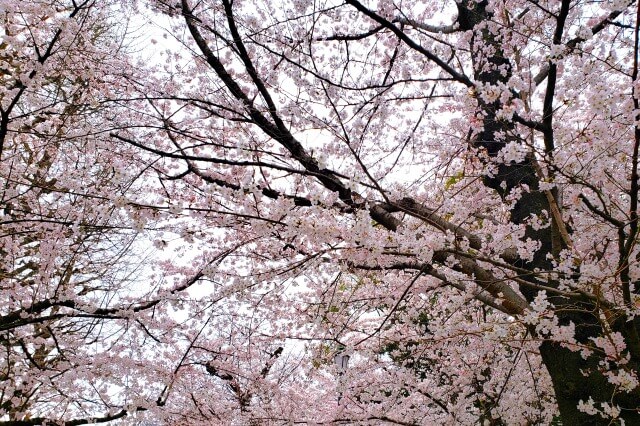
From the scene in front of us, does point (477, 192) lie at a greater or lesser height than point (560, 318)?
greater

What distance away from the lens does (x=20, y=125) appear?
492 cm

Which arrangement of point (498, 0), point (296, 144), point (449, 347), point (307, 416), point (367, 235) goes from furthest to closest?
point (307, 416), point (449, 347), point (498, 0), point (296, 144), point (367, 235)

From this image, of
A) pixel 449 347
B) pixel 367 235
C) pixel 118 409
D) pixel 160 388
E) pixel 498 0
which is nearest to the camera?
pixel 367 235

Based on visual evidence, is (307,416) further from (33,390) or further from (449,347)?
(33,390)

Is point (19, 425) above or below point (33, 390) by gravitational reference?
below

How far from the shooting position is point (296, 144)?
11.9 feet

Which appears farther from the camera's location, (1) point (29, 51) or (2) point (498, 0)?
(1) point (29, 51)

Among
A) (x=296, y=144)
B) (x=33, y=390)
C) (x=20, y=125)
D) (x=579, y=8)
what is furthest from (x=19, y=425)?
(x=579, y=8)

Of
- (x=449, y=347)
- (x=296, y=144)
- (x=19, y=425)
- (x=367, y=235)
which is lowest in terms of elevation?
A: (x=19, y=425)

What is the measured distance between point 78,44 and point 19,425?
4077mm

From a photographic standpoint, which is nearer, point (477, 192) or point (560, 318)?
point (560, 318)

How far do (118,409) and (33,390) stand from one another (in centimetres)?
103

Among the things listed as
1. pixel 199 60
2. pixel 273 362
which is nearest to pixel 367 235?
pixel 199 60

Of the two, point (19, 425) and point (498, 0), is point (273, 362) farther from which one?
point (498, 0)
